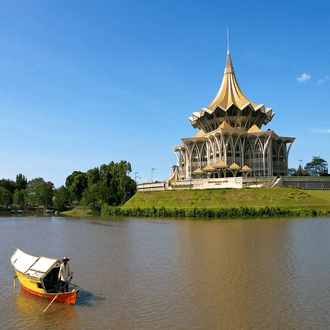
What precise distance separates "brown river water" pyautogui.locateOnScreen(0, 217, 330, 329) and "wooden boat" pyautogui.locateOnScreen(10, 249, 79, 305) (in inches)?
12.7

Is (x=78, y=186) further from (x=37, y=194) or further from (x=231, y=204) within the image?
(x=231, y=204)

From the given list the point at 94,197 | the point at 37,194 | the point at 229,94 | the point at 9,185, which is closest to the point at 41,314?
the point at 94,197

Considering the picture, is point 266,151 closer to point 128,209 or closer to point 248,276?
point 128,209

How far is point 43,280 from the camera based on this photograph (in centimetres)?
1402

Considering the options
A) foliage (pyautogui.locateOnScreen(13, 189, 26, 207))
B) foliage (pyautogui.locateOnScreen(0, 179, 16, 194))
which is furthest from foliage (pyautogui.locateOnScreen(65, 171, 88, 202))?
foliage (pyautogui.locateOnScreen(0, 179, 16, 194))

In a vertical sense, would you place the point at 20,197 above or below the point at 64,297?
above

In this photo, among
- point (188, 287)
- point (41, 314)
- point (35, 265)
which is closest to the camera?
point (41, 314)

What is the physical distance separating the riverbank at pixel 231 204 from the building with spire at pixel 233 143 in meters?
15.3

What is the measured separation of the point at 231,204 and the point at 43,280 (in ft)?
159

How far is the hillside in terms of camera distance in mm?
55750

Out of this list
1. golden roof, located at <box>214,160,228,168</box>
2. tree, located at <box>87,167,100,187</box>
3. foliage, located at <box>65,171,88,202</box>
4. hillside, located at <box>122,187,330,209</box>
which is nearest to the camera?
hillside, located at <box>122,187,330,209</box>

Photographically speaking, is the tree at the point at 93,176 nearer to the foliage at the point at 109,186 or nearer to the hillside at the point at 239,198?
the foliage at the point at 109,186

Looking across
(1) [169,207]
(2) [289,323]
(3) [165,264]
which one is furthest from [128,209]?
(2) [289,323]

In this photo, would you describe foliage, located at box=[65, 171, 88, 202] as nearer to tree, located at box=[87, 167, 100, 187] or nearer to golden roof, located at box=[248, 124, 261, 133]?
tree, located at box=[87, 167, 100, 187]
